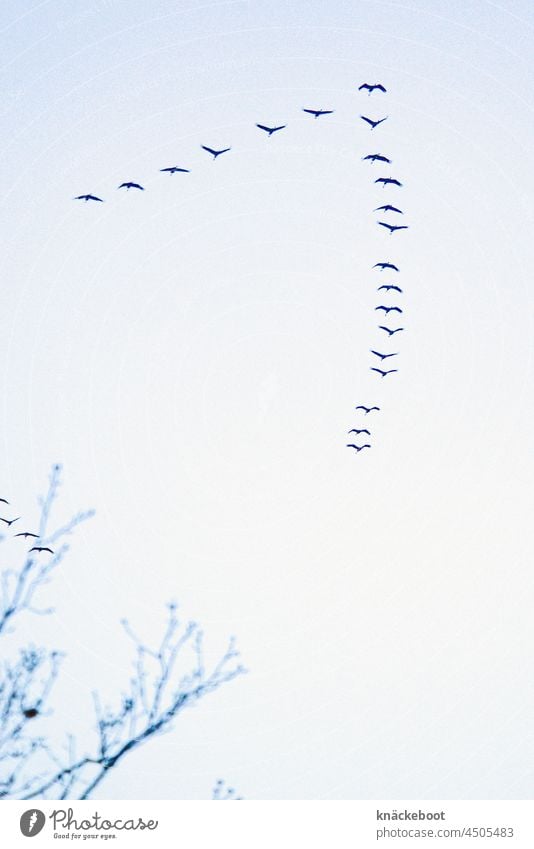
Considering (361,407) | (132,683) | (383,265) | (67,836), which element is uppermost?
(383,265)

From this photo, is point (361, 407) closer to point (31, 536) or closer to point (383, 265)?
point (383, 265)

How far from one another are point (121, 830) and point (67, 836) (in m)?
1.07

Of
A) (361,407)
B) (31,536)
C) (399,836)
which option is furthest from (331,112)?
(399,836)

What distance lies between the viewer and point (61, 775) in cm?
2036

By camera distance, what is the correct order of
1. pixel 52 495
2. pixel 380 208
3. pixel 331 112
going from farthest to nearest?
1. pixel 380 208
2. pixel 331 112
3. pixel 52 495

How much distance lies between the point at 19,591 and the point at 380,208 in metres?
22.2

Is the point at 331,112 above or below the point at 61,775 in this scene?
above

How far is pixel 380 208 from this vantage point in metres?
37.7

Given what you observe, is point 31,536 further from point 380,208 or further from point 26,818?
point 380,208

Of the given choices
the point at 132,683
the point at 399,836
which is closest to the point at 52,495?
the point at 132,683

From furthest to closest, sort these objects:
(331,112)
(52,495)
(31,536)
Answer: (331,112), (31,536), (52,495)

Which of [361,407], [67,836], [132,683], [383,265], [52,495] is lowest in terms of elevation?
[67,836]

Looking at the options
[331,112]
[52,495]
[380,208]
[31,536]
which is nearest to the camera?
[52,495]

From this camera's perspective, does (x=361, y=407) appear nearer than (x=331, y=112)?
No
